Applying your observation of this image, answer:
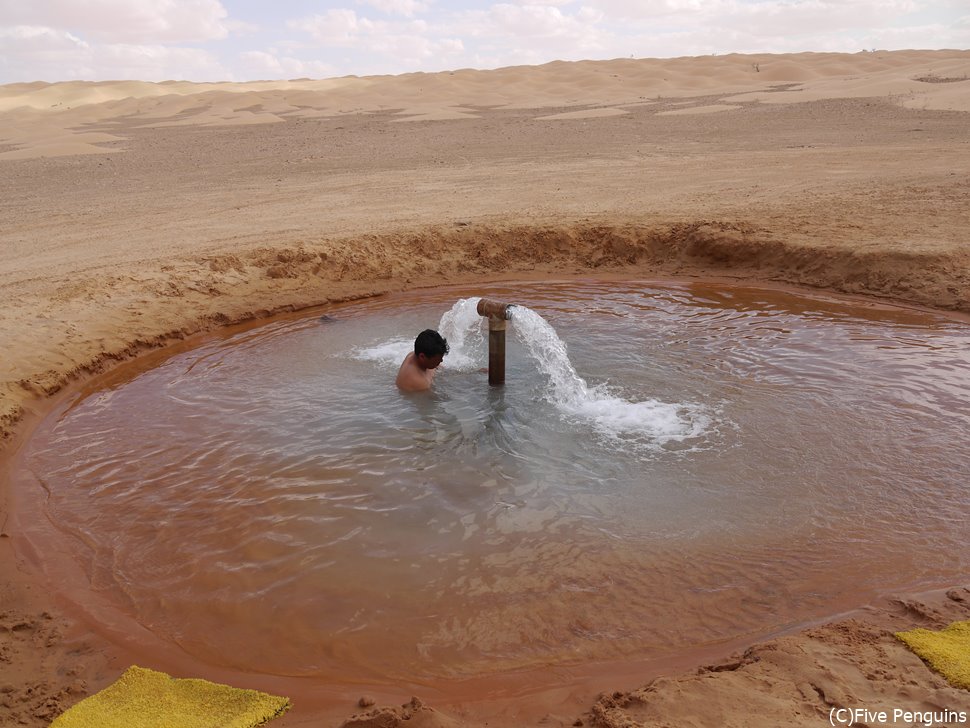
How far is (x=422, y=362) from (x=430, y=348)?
20cm

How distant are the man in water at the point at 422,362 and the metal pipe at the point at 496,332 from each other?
1.28 feet

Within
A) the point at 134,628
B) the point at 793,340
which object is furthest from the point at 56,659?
the point at 793,340

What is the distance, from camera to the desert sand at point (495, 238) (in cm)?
321

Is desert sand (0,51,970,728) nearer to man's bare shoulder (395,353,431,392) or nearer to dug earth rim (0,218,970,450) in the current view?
dug earth rim (0,218,970,450)

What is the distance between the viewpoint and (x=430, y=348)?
6207mm

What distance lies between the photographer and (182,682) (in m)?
3.35

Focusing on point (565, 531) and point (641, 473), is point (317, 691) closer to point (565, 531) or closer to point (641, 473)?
point (565, 531)

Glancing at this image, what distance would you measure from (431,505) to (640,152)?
13.6m

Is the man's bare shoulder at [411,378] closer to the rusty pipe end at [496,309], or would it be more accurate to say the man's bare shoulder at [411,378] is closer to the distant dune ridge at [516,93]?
the rusty pipe end at [496,309]

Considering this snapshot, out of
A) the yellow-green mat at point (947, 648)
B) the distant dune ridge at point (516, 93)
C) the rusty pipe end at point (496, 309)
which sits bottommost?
the yellow-green mat at point (947, 648)

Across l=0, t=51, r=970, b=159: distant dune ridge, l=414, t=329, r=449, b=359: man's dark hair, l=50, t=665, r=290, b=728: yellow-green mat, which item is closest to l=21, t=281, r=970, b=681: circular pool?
l=50, t=665, r=290, b=728: yellow-green mat

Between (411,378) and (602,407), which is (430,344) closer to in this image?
(411,378)

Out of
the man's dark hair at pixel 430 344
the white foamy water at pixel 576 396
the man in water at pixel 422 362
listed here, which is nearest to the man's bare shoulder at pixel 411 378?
the man in water at pixel 422 362

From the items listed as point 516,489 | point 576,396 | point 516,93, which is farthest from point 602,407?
point 516,93
